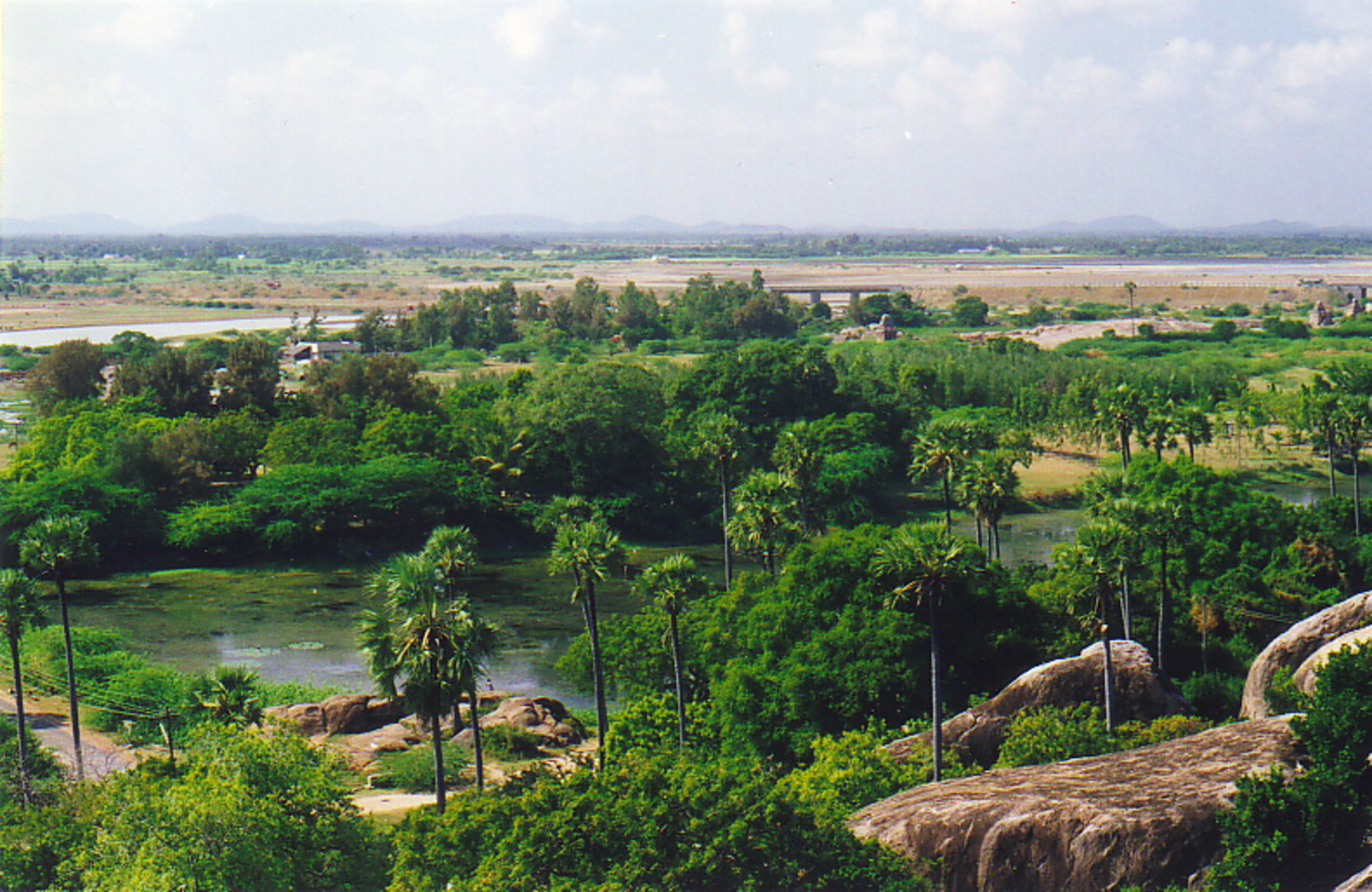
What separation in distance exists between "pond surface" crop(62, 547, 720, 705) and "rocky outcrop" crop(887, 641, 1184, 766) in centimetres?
1567

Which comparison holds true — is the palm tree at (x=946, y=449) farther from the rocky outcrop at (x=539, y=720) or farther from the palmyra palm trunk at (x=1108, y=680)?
the rocky outcrop at (x=539, y=720)

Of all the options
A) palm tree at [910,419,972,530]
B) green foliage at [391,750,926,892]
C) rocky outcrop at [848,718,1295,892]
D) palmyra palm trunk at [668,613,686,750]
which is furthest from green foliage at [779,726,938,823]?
palm tree at [910,419,972,530]

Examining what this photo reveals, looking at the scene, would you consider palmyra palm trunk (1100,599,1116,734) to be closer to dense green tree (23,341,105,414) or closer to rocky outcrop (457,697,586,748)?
rocky outcrop (457,697,586,748)

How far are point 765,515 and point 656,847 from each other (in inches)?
834

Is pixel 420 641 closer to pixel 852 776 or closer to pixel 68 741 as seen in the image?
pixel 852 776

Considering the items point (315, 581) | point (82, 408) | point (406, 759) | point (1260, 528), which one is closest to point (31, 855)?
point (406, 759)

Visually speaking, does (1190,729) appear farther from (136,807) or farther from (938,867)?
(136,807)

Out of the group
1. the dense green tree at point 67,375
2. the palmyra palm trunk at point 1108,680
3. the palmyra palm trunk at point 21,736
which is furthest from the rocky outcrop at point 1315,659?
the dense green tree at point 67,375

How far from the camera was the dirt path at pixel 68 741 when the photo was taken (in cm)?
3538

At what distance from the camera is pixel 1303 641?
3092cm

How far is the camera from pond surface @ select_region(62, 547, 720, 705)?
4591cm

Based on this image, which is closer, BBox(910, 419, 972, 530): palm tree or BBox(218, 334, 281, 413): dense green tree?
BBox(910, 419, 972, 530): palm tree

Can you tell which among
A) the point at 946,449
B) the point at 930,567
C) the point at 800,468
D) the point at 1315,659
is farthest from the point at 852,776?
the point at 800,468

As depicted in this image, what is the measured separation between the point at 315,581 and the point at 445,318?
7557 cm
